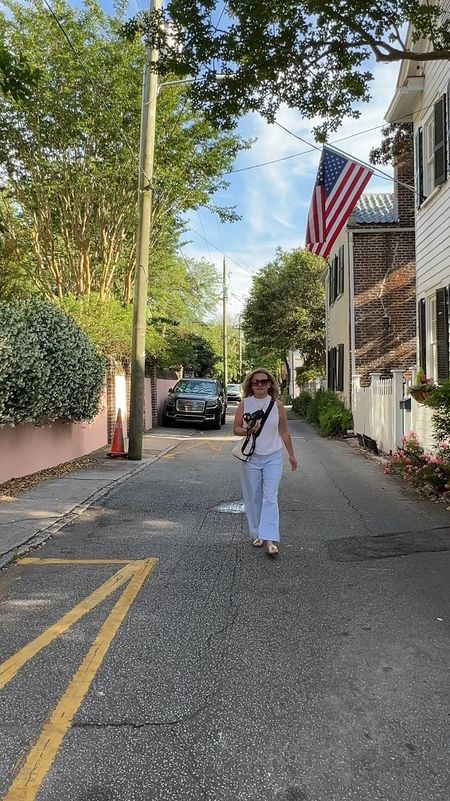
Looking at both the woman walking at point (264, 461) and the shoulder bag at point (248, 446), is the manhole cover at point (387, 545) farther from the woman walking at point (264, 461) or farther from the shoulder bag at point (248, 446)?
the shoulder bag at point (248, 446)

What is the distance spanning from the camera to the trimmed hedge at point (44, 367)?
8.52 metres

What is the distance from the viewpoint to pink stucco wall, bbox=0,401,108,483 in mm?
9406

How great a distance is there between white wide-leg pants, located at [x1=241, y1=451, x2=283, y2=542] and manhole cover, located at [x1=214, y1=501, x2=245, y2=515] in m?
1.79

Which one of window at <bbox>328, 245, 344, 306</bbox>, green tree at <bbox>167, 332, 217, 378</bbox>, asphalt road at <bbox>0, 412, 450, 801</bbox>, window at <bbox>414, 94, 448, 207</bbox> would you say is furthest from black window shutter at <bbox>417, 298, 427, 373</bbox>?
green tree at <bbox>167, 332, 217, 378</bbox>

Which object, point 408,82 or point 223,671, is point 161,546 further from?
point 408,82

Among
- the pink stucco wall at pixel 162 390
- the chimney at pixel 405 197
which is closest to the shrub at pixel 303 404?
the pink stucco wall at pixel 162 390

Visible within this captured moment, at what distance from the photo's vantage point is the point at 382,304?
1916 cm

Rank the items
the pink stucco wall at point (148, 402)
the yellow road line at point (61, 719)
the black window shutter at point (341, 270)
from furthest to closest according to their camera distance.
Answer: the black window shutter at point (341, 270) < the pink stucco wall at point (148, 402) < the yellow road line at point (61, 719)

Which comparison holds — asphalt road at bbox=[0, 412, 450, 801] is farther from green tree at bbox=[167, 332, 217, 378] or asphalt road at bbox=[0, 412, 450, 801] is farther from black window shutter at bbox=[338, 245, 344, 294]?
green tree at bbox=[167, 332, 217, 378]

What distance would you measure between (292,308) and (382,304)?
1505cm

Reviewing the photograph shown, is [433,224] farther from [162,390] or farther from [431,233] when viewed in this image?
[162,390]

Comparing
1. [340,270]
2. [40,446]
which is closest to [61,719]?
[40,446]

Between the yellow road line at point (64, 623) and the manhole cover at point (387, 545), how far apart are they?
1.86 metres

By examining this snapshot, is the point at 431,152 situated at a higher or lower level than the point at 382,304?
higher
